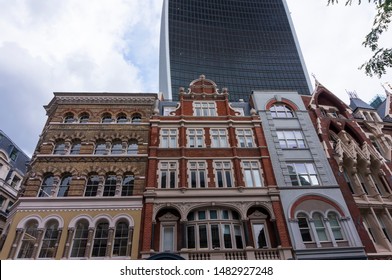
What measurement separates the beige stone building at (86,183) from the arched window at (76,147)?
0.23 ft

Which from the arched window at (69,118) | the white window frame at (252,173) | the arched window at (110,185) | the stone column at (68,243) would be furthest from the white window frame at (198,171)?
the arched window at (69,118)

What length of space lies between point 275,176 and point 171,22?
5500 inches

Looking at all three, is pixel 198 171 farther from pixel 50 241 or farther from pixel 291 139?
pixel 50 241

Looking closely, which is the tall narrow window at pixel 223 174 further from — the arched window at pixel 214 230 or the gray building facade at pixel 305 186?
the gray building facade at pixel 305 186

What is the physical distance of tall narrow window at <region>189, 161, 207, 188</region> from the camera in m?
21.4

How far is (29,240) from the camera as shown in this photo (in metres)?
18.6

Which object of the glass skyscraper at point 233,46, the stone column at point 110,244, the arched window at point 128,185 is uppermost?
the glass skyscraper at point 233,46

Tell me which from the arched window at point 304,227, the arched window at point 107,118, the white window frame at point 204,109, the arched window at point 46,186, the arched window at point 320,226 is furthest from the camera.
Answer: the white window frame at point 204,109

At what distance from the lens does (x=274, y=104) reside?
27.8 m

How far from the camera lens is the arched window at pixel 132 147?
23578 millimetres

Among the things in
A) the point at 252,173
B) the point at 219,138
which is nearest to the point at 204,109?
the point at 219,138

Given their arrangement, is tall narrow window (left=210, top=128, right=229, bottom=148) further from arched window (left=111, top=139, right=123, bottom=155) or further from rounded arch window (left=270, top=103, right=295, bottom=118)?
arched window (left=111, top=139, right=123, bottom=155)

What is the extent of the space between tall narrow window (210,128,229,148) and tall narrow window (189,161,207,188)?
259 cm
